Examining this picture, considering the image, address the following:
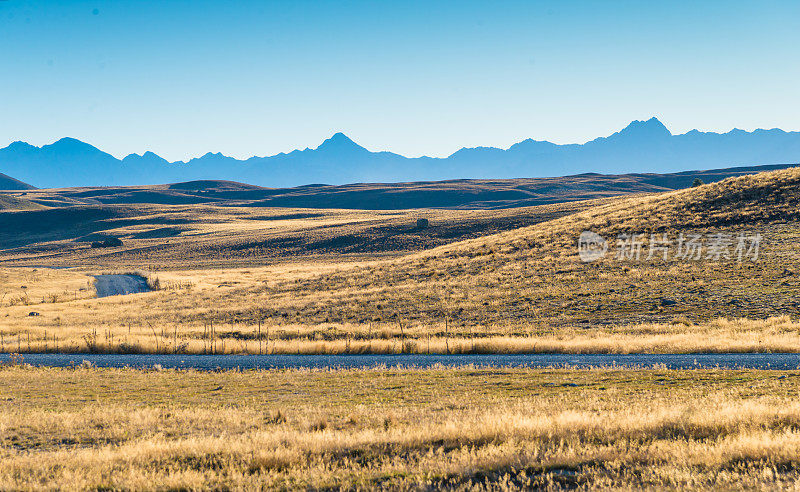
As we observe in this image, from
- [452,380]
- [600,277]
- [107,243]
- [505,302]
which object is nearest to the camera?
[452,380]

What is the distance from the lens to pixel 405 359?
22.2 metres

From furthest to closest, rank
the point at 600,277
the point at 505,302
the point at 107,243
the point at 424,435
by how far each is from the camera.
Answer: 1. the point at 107,243
2. the point at 600,277
3. the point at 505,302
4. the point at 424,435

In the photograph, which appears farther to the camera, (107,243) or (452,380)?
(107,243)

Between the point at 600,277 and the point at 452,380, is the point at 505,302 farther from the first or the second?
the point at 452,380

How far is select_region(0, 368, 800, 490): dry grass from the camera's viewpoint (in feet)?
24.5

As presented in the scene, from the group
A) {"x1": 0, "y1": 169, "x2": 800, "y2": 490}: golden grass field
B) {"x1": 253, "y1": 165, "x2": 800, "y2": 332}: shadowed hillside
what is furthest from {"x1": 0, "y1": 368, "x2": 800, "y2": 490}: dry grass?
{"x1": 253, "y1": 165, "x2": 800, "y2": 332}: shadowed hillside

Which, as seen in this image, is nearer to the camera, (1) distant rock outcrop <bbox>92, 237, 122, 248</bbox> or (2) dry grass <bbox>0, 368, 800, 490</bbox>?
(2) dry grass <bbox>0, 368, 800, 490</bbox>

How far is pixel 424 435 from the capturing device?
9.52m

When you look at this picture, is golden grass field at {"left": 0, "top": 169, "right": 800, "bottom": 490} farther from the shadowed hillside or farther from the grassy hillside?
the grassy hillside

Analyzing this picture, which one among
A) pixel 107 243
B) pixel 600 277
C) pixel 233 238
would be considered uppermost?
pixel 600 277

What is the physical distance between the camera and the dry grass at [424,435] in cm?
748

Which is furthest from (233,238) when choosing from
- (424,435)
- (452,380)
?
(424,435)

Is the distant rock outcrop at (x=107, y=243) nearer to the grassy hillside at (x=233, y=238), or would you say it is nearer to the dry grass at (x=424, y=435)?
the grassy hillside at (x=233, y=238)

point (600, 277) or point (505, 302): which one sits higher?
point (600, 277)
